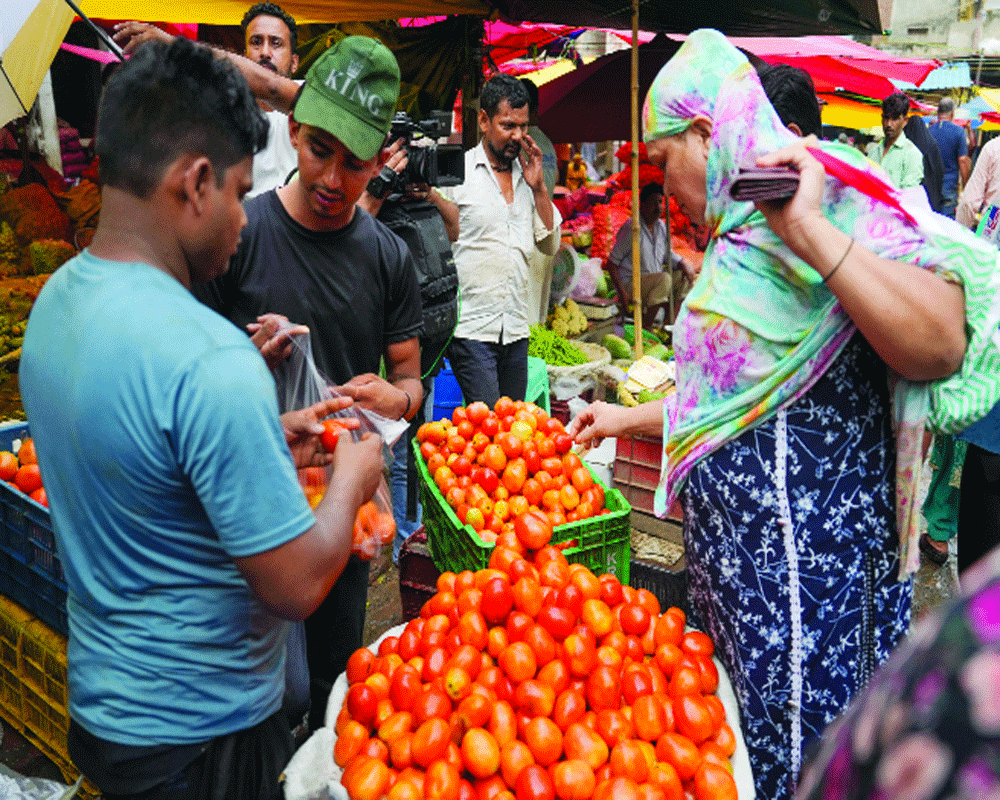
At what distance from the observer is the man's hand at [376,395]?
227 centimetres

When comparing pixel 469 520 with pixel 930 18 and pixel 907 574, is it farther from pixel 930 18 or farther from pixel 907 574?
pixel 930 18

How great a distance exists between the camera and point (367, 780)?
66.6 inches

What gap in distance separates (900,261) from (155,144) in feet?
4.69

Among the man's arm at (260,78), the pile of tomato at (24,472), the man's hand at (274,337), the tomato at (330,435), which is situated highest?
the man's arm at (260,78)

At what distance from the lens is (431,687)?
75.0 inches

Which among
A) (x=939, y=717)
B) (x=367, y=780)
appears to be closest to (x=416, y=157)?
(x=367, y=780)

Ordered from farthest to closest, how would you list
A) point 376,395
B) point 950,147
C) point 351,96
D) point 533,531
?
point 950,147
point 533,531
point 376,395
point 351,96

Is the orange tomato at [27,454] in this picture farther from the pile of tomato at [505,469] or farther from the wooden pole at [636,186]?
the wooden pole at [636,186]

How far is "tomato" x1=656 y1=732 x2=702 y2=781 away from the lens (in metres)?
1.74

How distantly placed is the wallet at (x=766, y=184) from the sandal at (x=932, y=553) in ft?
12.7

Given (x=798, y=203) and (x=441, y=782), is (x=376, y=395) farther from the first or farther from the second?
(x=798, y=203)

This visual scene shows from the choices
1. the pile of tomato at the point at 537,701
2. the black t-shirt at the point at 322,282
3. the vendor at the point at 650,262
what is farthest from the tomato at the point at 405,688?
the vendor at the point at 650,262

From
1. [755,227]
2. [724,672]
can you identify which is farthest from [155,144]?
[724,672]

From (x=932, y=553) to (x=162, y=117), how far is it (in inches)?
190
